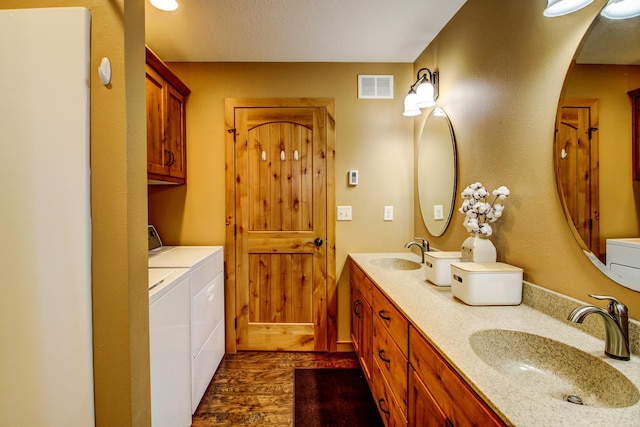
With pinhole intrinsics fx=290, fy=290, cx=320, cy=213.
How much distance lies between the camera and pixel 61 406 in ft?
3.13

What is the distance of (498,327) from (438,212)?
1183 mm

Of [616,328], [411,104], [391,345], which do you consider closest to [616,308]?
[616,328]

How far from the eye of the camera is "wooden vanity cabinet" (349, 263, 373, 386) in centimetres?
190

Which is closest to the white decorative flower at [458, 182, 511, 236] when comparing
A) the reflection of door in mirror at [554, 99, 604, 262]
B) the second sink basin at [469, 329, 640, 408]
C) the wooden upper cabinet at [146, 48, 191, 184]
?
the reflection of door in mirror at [554, 99, 604, 262]

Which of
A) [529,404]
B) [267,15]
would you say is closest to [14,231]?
[529,404]

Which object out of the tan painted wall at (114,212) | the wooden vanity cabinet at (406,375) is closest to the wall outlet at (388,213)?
the wooden vanity cabinet at (406,375)

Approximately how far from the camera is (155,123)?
199cm

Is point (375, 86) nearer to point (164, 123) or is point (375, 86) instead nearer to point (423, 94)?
point (423, 94)

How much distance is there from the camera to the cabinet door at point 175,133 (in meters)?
2.18

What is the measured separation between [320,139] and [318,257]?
40.5 inches

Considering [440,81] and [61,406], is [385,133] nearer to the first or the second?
[440,81]

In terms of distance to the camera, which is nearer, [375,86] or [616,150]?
[616,150]

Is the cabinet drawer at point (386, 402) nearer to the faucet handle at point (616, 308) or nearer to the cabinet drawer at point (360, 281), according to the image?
the cabinet drawer at point (360, 281)

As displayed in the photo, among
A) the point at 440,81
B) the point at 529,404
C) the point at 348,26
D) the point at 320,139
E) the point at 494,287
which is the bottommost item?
the point at 529,404
